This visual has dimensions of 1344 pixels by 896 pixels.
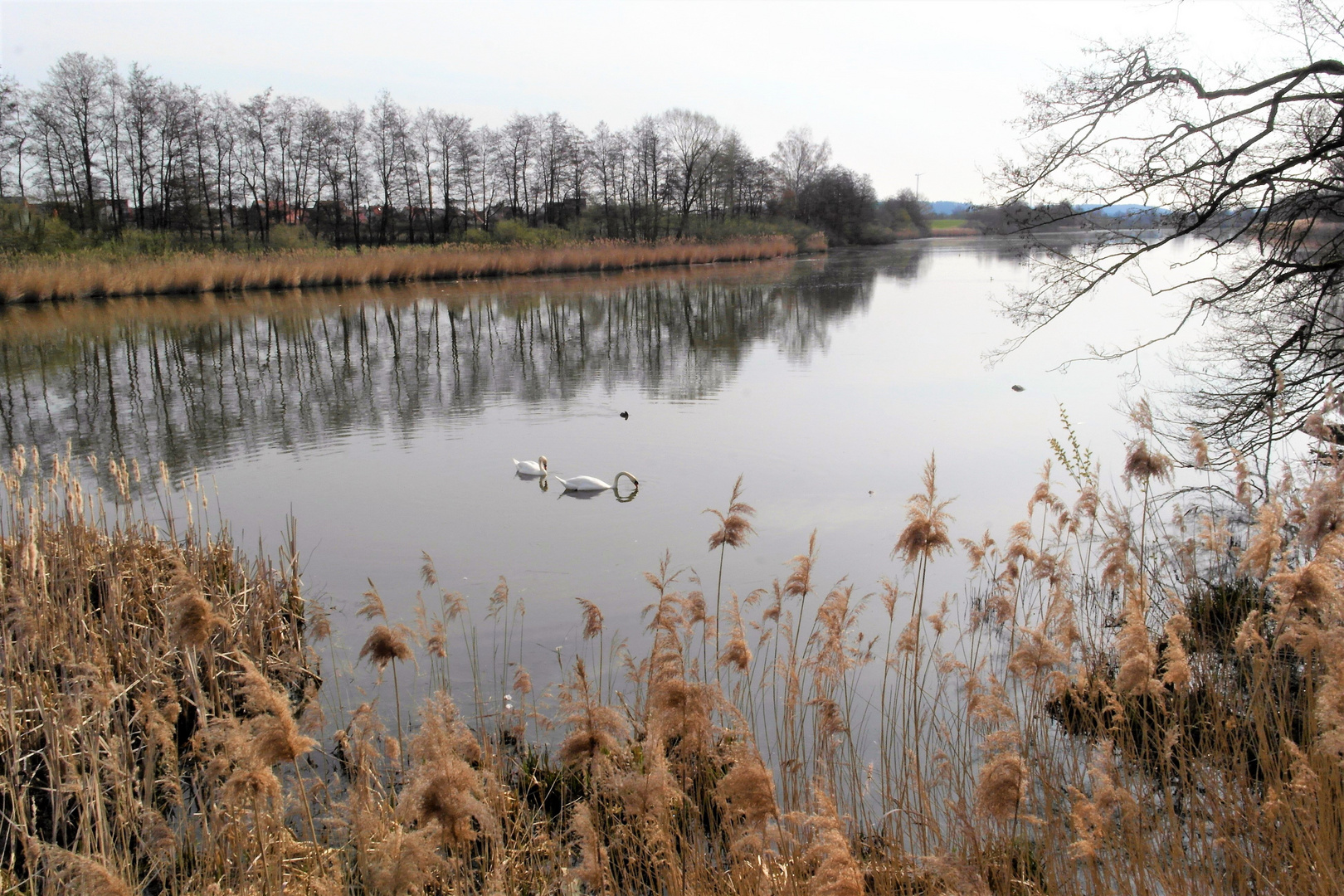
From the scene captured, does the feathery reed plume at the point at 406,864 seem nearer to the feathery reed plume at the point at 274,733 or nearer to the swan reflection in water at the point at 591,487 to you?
the feathery reed plume at the point at 274,733

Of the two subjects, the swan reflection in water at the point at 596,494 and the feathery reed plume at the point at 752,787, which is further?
the swan reflection in water at the point at 596,494

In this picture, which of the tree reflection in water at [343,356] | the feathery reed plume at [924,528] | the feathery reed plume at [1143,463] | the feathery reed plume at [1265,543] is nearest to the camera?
the feathery reed plume at [1265,543]

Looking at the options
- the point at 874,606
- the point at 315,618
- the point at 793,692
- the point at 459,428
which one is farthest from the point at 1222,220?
the point at 459,428


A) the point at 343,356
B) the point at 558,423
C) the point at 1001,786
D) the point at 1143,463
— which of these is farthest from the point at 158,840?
the point at 343,356

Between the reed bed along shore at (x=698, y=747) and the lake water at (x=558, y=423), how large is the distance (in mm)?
970

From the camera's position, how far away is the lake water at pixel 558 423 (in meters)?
6.55

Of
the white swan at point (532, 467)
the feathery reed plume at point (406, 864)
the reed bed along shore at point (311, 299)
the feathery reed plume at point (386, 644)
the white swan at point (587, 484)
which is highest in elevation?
the reed bed along shore at point (311, 299)

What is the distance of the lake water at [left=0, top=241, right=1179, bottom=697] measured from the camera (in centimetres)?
655

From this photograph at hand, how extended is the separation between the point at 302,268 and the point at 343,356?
14.0 meters

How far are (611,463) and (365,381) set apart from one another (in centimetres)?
617

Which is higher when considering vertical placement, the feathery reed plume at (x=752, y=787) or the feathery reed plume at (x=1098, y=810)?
the feathery reed plume at (x=752, y=787)

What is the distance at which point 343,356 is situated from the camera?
1580cm

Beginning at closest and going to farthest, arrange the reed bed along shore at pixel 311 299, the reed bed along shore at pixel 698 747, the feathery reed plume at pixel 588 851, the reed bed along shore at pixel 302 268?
the feathery reed plume at pixel 588 851 < the reed bed along shore at pixel 698 747 < the reed bed along shore at pixel 311 299 < the reed bed along shore at pixel 302 268

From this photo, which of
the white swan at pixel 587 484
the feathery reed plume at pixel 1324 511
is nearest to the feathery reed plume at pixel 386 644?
the feathery reed plume at pixel 1324 511
